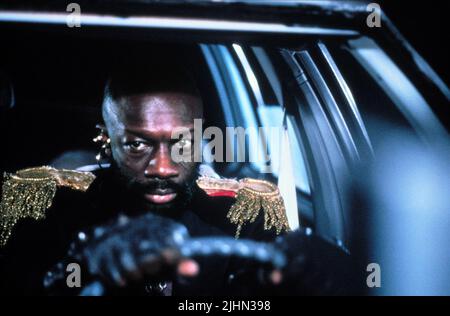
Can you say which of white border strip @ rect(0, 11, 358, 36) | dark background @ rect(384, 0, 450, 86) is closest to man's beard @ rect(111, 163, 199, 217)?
white border strip @ rect(0, 11, 358, 36)

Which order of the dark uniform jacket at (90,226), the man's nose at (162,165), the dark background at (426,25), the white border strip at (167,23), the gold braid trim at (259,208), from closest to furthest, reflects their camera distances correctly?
the white border strip at (167,23) → the dark background at (426,25) → the dark uniform jacket at (90,226) → the man's nose at (162,165) → the gold braid trim at (259,208)

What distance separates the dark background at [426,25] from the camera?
134cm

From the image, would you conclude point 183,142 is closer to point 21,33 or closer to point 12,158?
point 21,33

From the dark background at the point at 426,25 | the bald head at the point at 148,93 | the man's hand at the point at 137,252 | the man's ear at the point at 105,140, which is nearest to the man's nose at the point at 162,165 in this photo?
the bald head at the point at 148,93

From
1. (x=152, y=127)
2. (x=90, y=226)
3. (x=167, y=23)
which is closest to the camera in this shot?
(x=167, y=23)

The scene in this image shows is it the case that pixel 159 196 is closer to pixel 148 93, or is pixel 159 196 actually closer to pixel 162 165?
pixel 162 165

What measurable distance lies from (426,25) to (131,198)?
1.55 meters

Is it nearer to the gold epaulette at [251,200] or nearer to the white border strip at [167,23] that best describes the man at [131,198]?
the gold epaulette at [251,200]

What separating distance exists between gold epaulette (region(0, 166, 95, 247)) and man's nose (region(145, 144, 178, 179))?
1.62 ft

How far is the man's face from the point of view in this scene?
5.78 feet

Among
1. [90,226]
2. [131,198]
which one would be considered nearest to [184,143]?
[131,198]

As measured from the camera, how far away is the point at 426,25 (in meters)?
1.40

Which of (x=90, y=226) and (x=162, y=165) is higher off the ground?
(x=162, y=165)

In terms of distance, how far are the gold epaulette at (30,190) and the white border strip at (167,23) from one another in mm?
1048
